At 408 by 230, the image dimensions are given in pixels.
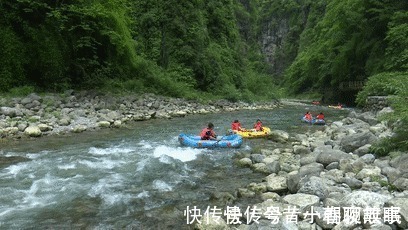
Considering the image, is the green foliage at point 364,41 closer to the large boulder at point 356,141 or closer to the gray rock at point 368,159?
the large boulder at point 356,141

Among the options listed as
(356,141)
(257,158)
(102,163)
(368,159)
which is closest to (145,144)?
(102,163)

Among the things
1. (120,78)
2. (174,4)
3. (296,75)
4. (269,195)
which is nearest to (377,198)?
(269,195)

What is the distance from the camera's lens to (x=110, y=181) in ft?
22.7

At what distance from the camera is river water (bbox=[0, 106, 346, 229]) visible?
204 inches

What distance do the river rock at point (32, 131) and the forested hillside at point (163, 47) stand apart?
4954 millimetres

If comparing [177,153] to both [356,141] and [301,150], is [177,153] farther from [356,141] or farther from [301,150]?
[356,141]

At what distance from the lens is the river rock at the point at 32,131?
35.2 ft

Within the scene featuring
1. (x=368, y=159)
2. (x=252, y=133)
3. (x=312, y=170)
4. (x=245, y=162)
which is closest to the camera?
(x=312, y=170)

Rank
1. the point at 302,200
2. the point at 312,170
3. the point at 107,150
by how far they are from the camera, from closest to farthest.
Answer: the point at 302,200, the point at 312,170, the point at 107,150

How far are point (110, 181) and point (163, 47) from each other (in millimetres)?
21962

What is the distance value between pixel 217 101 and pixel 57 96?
13.5m

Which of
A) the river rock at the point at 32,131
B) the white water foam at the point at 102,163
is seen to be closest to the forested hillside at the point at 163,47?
the river rock at the point at 32,131

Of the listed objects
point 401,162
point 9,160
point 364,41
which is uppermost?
point 364,41

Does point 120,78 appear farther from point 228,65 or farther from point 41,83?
point 228,65
